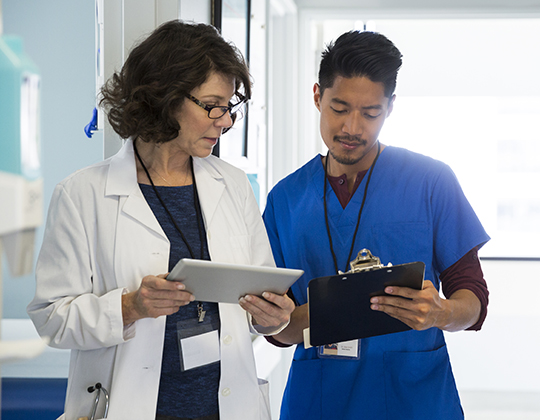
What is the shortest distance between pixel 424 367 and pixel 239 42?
1.52 m

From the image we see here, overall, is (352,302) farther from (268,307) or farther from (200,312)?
(200,312)

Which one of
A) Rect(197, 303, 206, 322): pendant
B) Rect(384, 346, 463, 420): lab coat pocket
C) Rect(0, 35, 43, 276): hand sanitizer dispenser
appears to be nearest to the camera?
Rect(0, 35, 43, 276): hand sanitizer dispenser

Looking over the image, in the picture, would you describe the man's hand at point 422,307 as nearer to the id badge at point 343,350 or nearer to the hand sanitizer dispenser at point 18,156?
the id badge at point 343,350

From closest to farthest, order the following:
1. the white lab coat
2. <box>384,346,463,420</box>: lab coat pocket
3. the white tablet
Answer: the white tablet → the white lab coat → <box>384,346,463,420</box>: lab coat pocket

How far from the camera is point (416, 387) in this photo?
1.38 m

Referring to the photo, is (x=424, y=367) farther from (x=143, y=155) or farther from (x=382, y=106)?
(x=143, y=155)

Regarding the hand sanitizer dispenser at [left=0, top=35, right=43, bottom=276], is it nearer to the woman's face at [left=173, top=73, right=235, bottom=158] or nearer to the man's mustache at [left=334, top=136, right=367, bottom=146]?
the woman's face at [left=173, top=73, right=235, bottom=158]

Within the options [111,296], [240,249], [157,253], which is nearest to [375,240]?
[240,249]

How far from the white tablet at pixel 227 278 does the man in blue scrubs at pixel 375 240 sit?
351 millimetres

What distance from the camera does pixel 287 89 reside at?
3328 millimetres

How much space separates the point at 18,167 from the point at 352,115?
1.16 metres

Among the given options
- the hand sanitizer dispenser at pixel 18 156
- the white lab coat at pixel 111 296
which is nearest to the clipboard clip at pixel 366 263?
the white lab coat at pixel 111 296

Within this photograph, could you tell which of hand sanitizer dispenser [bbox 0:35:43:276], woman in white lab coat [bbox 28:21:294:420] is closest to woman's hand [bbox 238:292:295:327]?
woman in white lab coat [bbox 28:21:294:420]

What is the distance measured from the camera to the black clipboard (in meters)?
1.14
